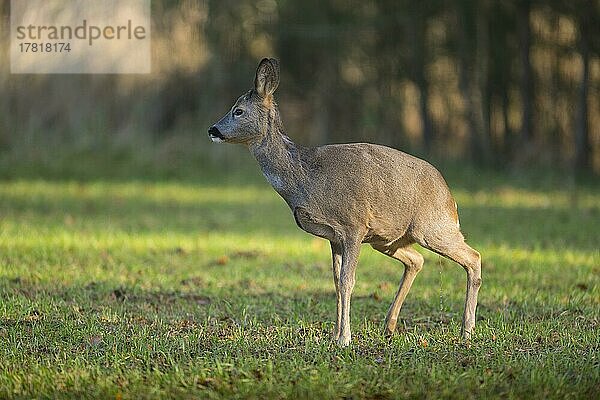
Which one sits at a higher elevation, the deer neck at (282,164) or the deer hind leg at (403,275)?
the deer neck at (282,164)

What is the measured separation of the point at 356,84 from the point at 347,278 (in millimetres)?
17088

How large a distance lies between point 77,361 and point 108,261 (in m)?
4.51

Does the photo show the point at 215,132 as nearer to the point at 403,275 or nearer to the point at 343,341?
the point at 343,341

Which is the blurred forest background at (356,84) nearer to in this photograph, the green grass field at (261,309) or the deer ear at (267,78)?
the green grass field at (261,309)

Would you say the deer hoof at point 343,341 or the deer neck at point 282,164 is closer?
the deer hoof at point 343,341

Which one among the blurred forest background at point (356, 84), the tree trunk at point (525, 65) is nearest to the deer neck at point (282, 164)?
the blurred forest background at point (356, 84)

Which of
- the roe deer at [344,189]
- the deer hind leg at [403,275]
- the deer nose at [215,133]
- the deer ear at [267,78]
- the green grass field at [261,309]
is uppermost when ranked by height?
the deer ear at [267,78]

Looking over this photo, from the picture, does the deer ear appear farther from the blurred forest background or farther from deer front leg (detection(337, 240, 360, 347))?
the blurred forest background

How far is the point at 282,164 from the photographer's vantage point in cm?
738

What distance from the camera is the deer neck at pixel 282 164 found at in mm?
7312

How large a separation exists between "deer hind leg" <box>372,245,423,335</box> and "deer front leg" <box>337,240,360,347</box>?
612 millimetres

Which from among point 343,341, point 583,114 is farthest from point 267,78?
point 583,114

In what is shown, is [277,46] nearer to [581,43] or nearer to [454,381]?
[581,43]

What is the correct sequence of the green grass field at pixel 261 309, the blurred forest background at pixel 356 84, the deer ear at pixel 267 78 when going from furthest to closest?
the blurred forest background at pixel 356 84 → the deer ear at pixel 267 78 → the green grass field at pixel 261 309
